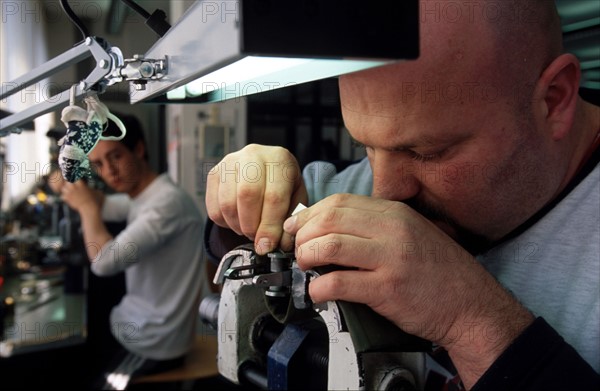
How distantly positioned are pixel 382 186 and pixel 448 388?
30 cm

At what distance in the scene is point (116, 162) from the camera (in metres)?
1.36

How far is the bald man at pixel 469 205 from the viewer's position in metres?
0.50

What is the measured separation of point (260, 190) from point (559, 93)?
1.29ft

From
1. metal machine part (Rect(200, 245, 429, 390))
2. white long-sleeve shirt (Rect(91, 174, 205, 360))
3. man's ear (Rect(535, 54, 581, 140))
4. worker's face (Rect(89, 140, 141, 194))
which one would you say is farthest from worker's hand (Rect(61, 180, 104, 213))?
man's ear (Rect(535, 54, 581, 140))

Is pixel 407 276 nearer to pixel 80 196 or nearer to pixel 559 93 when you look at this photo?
pixel 559 93

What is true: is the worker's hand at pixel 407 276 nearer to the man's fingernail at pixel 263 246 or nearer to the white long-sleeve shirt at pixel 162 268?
the man's fingernail at pixel 263 246

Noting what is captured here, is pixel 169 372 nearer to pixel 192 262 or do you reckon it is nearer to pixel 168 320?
pixel 168 320

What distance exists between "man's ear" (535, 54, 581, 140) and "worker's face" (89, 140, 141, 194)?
653 millimetres

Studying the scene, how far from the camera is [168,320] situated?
1824 millimetres

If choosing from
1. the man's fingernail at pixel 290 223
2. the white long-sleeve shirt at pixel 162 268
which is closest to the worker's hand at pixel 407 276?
the man's fingernail at pixel 290 223

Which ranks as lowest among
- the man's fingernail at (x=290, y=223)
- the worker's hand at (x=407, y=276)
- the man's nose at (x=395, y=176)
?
the worker's hand at (x=407, y=276)

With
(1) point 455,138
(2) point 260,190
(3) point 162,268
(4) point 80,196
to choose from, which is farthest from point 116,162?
(1) point 455,138

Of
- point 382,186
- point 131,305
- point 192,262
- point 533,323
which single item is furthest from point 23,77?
point 131,305

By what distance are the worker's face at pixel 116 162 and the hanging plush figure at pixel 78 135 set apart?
355 millimetres
